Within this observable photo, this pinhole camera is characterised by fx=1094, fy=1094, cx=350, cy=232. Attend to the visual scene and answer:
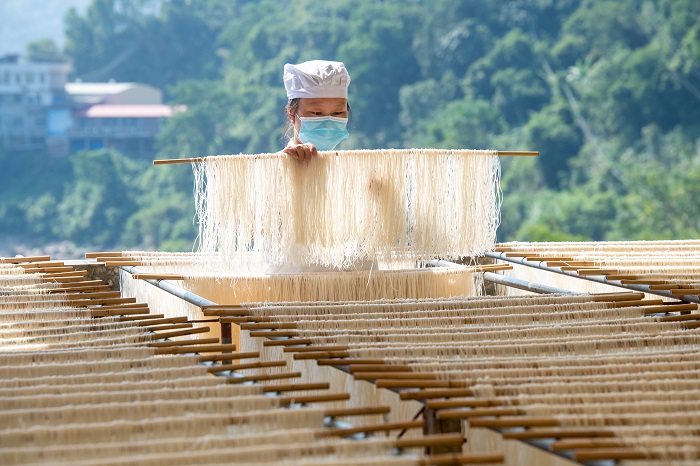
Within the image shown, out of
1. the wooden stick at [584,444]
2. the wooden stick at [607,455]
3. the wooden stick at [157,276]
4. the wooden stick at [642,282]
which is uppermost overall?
the wooden stick at [157,276]

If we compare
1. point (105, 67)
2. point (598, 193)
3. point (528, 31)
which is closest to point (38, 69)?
point (105, 67)

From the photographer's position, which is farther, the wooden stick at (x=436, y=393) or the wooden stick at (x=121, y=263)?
the wooden stick at (x=121, y=263)

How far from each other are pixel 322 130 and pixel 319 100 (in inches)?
4.6

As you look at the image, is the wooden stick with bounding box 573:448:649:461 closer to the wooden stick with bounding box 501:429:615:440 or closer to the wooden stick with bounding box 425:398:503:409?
the wooden stick with bounding box 501:429:615:440

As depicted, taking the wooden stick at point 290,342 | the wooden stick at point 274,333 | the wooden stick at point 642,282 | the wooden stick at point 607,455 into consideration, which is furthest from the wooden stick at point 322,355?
the wooden stick at point 642,282

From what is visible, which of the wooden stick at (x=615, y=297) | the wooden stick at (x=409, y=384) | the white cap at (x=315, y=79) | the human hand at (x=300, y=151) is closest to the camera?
the wooden stick at (x=409, y=384)

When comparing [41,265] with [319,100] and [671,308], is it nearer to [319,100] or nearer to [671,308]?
[319,100]

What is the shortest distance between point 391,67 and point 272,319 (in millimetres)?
30994

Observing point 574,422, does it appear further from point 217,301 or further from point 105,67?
point 105,67

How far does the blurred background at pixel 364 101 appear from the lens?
2766 cm

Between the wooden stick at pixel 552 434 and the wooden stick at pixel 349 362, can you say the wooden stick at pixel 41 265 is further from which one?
the wooden stick at pixel 552 434

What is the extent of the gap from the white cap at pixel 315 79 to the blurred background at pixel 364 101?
22.6 m

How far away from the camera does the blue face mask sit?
Result: 3.87m

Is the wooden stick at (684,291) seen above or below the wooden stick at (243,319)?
above
